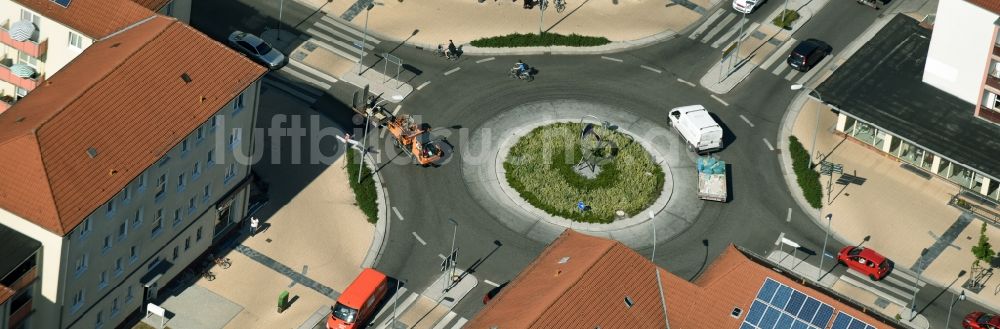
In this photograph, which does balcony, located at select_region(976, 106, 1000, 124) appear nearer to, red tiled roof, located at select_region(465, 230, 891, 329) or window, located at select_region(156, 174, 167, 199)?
red tiled roof, located at select_region(465, 230, 891, 329)

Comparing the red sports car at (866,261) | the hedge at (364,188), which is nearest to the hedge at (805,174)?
the red sports car at (866,261)

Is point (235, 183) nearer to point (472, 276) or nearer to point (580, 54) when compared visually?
point (472, 276)

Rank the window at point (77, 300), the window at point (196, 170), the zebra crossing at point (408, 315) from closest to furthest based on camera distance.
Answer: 1. the window at point (77, 300)
2. the window at point (196, 170)
3. the zebra crossing at point (408, 315)

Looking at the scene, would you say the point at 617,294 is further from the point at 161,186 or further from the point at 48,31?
the point at 48,31

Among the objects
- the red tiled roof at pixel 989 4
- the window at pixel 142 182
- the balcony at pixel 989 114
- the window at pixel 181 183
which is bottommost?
the window at pixel 181 183

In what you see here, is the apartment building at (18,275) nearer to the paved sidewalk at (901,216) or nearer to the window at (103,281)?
the window at (103,281)

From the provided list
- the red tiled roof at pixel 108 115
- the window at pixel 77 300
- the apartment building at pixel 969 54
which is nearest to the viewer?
the red tiled roof at pixel 108 115

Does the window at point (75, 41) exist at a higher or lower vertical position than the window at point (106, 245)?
higher

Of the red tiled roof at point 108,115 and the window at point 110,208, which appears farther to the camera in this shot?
the window at point 110,208

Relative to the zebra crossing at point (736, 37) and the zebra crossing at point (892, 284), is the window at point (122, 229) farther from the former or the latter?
the zebra crossing at point (736, 37)
